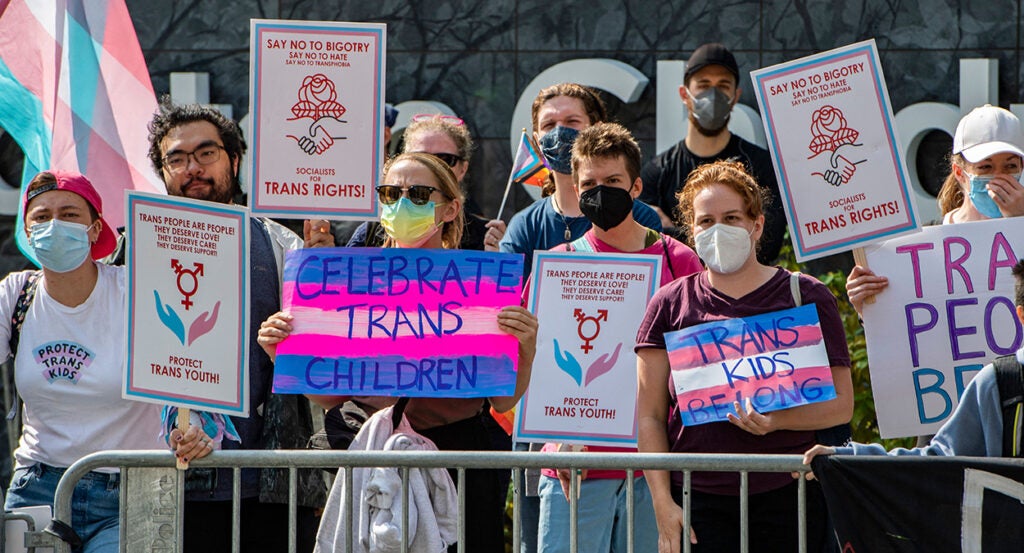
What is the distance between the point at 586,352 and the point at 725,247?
74cm

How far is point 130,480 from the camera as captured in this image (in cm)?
488

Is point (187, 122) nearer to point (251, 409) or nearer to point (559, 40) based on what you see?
point (251, 409)

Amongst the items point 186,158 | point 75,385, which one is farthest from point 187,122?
point 75,385

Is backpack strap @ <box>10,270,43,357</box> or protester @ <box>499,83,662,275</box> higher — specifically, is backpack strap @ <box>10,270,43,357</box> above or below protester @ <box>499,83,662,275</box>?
below

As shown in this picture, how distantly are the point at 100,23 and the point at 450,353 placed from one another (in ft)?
10.2

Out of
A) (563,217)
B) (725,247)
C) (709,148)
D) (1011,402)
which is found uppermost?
(709,148)

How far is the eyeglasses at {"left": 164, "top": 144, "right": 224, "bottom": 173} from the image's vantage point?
18.6ft

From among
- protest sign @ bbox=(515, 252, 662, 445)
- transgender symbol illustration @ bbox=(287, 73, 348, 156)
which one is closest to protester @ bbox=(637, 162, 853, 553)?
protest sign @ bbox=(515, 252, 662, 445)

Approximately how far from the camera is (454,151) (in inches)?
257

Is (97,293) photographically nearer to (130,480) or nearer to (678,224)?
(130,480)

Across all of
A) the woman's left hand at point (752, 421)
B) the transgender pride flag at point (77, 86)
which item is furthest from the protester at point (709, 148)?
the transgender pride flag at point (77, 86)

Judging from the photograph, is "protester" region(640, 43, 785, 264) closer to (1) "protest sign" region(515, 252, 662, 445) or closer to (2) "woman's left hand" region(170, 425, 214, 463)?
(1) "protest sign" region(515, 252, 662, 445)

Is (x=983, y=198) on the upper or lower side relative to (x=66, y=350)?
upper

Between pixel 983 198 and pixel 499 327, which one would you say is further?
pixel 983 198
